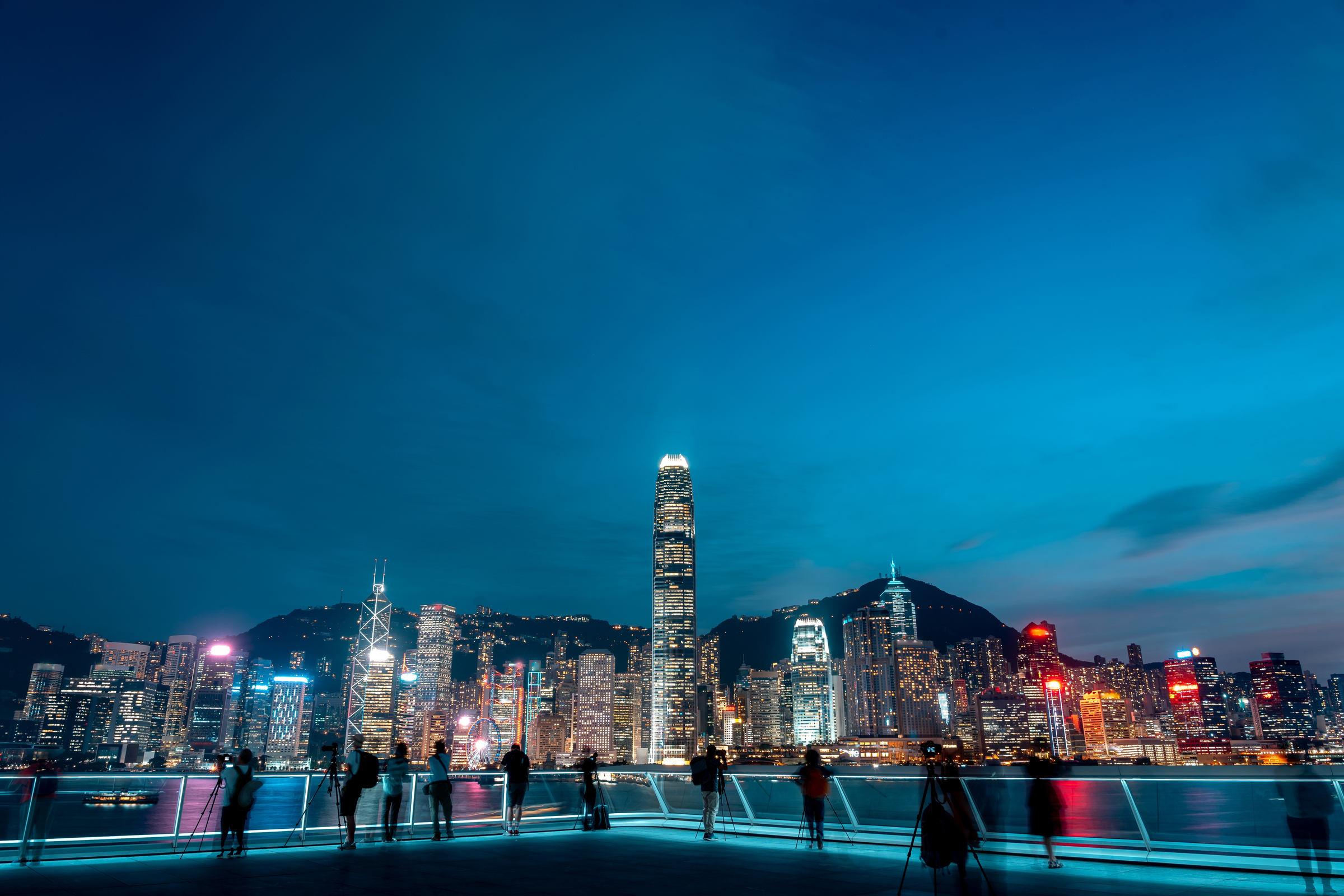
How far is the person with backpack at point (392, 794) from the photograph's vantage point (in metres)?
15.0

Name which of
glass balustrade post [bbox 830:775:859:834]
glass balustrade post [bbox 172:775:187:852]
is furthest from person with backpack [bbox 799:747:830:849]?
glass balustrade post [bbox 172:775:187:852]

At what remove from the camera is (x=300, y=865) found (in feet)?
39.0

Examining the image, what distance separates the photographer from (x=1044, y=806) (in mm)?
11875

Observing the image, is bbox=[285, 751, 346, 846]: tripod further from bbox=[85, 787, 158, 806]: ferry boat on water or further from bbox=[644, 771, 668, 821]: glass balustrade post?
bbox=[85, 787, 158, 806]: ferry boat on water

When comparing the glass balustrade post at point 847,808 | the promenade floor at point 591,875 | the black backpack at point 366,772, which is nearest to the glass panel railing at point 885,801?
the glass balustrade post at point 847,808

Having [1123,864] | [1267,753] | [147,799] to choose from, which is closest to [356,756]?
[1123,864]

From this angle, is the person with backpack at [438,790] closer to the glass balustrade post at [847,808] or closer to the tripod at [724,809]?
the tripod at [724,809]

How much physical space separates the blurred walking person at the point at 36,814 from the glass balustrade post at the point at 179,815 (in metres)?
1.55

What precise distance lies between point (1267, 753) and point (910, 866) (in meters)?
233

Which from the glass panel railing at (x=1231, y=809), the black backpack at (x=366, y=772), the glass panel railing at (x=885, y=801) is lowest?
the glass panel railing at (x=885, y=801)

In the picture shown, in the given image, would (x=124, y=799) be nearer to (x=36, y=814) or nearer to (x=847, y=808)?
(x=36, y=814)

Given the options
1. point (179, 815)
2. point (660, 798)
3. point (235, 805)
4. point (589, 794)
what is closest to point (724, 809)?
point (660, 798)

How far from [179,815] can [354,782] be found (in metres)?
2.50

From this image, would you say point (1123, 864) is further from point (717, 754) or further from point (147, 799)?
point (147, 799)
